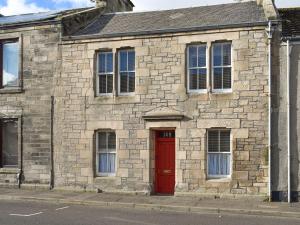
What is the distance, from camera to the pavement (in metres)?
14.7

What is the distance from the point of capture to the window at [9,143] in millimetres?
20797

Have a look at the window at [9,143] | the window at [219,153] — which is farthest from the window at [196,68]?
the window at [9,143]

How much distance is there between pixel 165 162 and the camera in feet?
60.5

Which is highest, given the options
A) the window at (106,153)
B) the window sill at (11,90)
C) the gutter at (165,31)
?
the gutter at (165,31)

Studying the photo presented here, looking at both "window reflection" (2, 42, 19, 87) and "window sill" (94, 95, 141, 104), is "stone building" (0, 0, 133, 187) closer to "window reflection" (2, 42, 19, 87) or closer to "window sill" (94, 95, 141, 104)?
"window reflection" (2, 42, 19, 87)

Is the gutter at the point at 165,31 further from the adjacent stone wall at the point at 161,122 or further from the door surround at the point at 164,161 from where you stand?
the door surround at the point at 164,161

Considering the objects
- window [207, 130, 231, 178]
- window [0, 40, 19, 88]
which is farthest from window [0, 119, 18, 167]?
window [207, 130, 231, 178]

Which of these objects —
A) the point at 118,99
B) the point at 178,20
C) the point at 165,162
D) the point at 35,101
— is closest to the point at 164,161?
the point at 165,162

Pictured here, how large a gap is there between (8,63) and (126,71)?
19.1 ft

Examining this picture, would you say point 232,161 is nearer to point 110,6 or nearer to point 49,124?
point 49,124

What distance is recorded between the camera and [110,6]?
23844 millimetres

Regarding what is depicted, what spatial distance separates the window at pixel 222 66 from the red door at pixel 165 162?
8.51 ft

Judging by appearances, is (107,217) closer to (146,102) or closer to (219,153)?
(219,153)

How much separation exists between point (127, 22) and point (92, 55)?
96.3 inches
